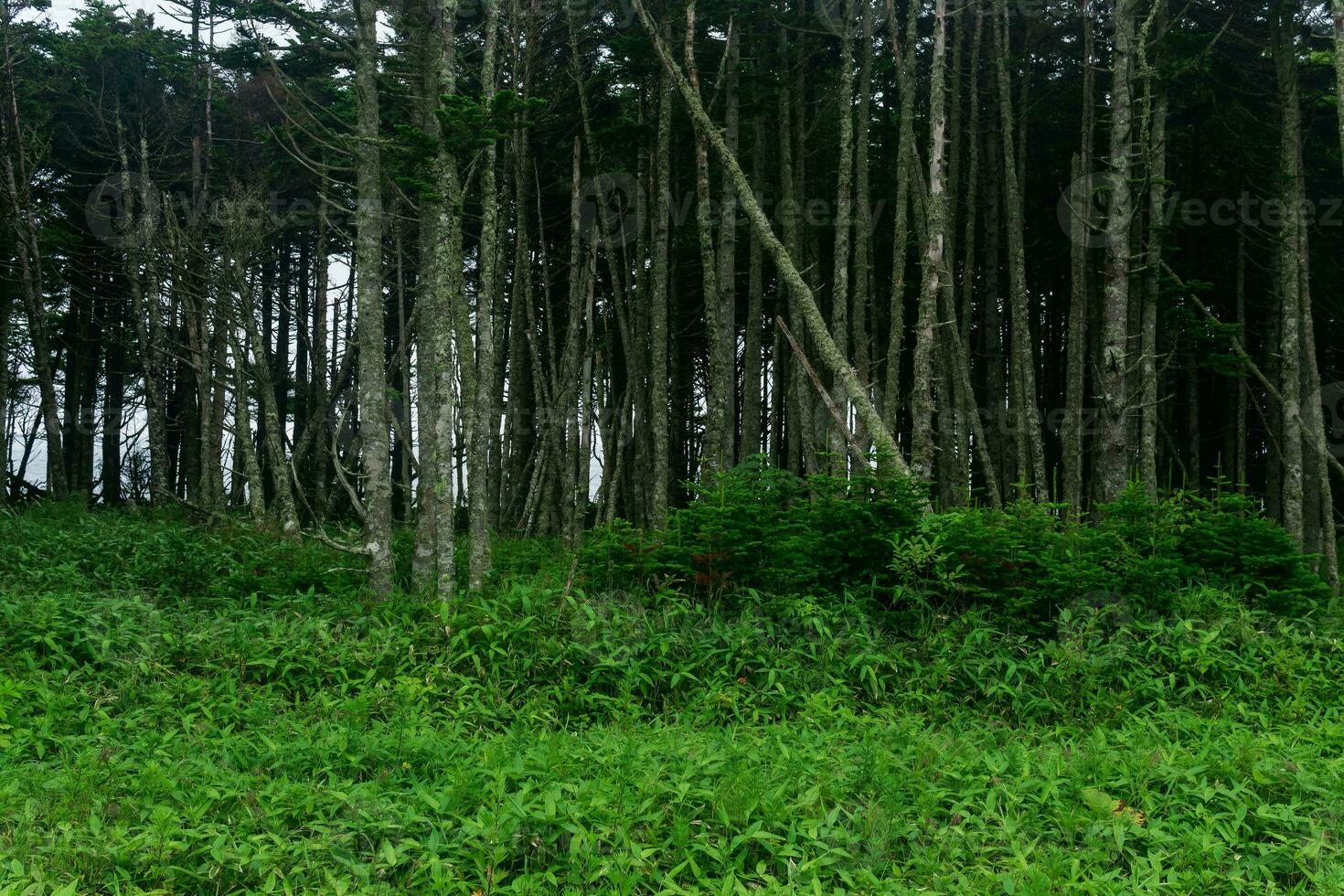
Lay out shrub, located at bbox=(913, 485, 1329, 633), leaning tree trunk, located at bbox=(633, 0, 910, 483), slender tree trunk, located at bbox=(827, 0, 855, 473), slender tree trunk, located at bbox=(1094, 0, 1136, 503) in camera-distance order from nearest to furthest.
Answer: shrub, located at bbox=(913, 485, 1329, 633) → leaning tree trunk, located at bbox=(633, 0, 910, 483) → slender tree trunk, located at bbox=(1094, 0, 1136, 503) → slender tree trunk, located at bbox=(827, 0, 855, 473)

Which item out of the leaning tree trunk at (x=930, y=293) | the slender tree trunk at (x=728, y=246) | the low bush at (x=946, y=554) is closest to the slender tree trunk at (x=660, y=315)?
the slender tree trunk at (x=728, y=246)

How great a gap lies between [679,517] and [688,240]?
11.4 metres

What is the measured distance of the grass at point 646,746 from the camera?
151 inches

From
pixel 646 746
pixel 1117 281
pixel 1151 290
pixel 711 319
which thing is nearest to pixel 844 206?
pixel 711 319

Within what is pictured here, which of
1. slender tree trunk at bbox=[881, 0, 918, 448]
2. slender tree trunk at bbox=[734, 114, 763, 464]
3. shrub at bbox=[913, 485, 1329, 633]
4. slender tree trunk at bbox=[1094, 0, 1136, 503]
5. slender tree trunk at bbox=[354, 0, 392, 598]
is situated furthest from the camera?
slender tree trunk at bbox=[734, 114, 763, 464]

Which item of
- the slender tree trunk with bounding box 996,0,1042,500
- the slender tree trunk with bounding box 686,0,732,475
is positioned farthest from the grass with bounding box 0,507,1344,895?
the slender tree trunk with bounding box 996,0,1042,500

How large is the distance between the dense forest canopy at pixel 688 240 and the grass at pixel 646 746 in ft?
6.01

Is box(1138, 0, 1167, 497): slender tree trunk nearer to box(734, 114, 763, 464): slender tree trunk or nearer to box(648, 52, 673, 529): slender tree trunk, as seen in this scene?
box(734, 114, 763, 464): slender tree trunk

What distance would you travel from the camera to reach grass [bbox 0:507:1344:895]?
3.84 metres

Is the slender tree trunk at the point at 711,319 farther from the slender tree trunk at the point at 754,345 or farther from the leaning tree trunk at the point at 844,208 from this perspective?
the slender tree trunk at the point at 754,345

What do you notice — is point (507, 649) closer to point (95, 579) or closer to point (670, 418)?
point (95, 579)

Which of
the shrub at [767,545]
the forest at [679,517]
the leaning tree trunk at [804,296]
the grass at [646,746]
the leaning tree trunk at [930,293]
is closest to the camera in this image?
the grass at [646,746]

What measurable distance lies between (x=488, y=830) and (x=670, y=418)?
53.1ft

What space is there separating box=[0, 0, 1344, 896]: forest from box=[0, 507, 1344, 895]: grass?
0.03 metres
